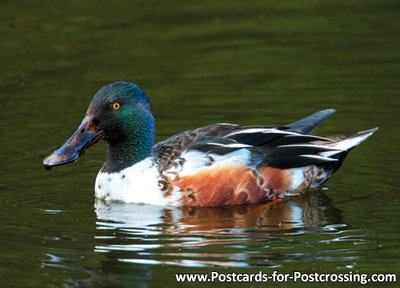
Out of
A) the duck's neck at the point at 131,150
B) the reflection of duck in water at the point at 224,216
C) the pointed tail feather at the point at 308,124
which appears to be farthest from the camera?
the pointed tail feather at the point at 308,124

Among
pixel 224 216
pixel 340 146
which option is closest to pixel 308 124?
pixel 340 146

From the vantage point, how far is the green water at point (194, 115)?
24.8ft

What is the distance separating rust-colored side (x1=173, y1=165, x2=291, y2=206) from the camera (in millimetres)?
9312

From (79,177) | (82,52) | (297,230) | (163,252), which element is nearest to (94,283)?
(163,252)

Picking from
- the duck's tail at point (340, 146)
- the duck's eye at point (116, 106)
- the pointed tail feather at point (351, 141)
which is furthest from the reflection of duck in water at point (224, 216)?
the duck's eye at point (116, 106)

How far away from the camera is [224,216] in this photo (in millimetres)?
9055

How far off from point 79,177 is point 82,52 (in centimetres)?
585

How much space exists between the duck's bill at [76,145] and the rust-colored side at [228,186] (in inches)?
43.1

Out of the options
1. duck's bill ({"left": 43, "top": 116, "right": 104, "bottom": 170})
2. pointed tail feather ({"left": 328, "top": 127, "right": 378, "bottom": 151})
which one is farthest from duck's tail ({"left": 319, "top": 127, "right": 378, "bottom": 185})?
duck's bill ({"left": 43, "top": 116, "right": 104, "bottom": 170})

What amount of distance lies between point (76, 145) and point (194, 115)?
137 inches

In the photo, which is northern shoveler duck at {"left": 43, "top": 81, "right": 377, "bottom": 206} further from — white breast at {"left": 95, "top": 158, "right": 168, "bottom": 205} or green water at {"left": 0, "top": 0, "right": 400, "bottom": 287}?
green water at {"left": 0, "top": 0, "right": 400, "bottom": 287}

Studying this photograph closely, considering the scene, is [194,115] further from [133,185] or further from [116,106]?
[133,185]

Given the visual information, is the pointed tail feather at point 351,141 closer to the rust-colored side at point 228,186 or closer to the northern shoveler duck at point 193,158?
the northern shoveler duck at point 193,158

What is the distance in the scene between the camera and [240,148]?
373 inches
